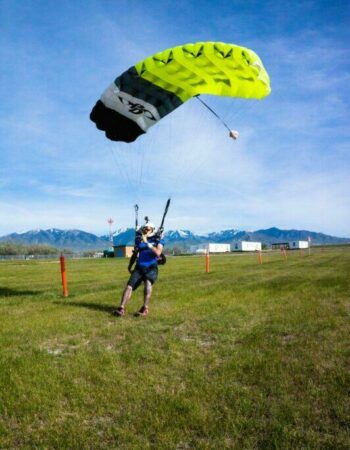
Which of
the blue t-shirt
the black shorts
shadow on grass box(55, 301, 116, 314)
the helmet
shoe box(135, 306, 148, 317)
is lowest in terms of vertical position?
shadow on grass box(55, 301, 116, 314)

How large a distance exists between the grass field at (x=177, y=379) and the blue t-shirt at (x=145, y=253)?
1366 mm

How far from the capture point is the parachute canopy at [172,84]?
444 inches

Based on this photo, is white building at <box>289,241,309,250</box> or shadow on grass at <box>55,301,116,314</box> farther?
white building at <box>289,241,309,250</box>

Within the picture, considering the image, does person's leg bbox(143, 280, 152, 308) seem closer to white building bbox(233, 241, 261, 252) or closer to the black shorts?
the black shorts

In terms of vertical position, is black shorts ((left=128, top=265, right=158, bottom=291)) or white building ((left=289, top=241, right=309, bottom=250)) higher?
white building ((left=289, top=241, right=309, bottom=250))

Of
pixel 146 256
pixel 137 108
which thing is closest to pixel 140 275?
pixel 146 256

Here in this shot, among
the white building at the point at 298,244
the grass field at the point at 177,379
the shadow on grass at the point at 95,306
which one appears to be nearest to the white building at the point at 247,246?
the white building at the point at 298,244

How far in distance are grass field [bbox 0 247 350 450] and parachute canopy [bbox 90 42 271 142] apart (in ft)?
20.9

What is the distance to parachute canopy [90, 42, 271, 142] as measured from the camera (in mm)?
11281

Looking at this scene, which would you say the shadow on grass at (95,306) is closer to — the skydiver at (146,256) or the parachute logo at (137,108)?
the skydiver at (146,256)

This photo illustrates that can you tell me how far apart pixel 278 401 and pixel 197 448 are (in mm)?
1425

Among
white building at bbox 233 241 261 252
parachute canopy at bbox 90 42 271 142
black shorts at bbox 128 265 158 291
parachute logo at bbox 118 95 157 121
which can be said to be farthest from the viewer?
white building at bbox 233 241 261 252

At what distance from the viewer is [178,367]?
6.13 metres

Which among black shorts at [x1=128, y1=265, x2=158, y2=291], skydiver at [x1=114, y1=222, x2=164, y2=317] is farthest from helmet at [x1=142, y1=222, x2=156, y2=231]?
black shorts at [x1=128, y1=265, x2=158, y2=291]
